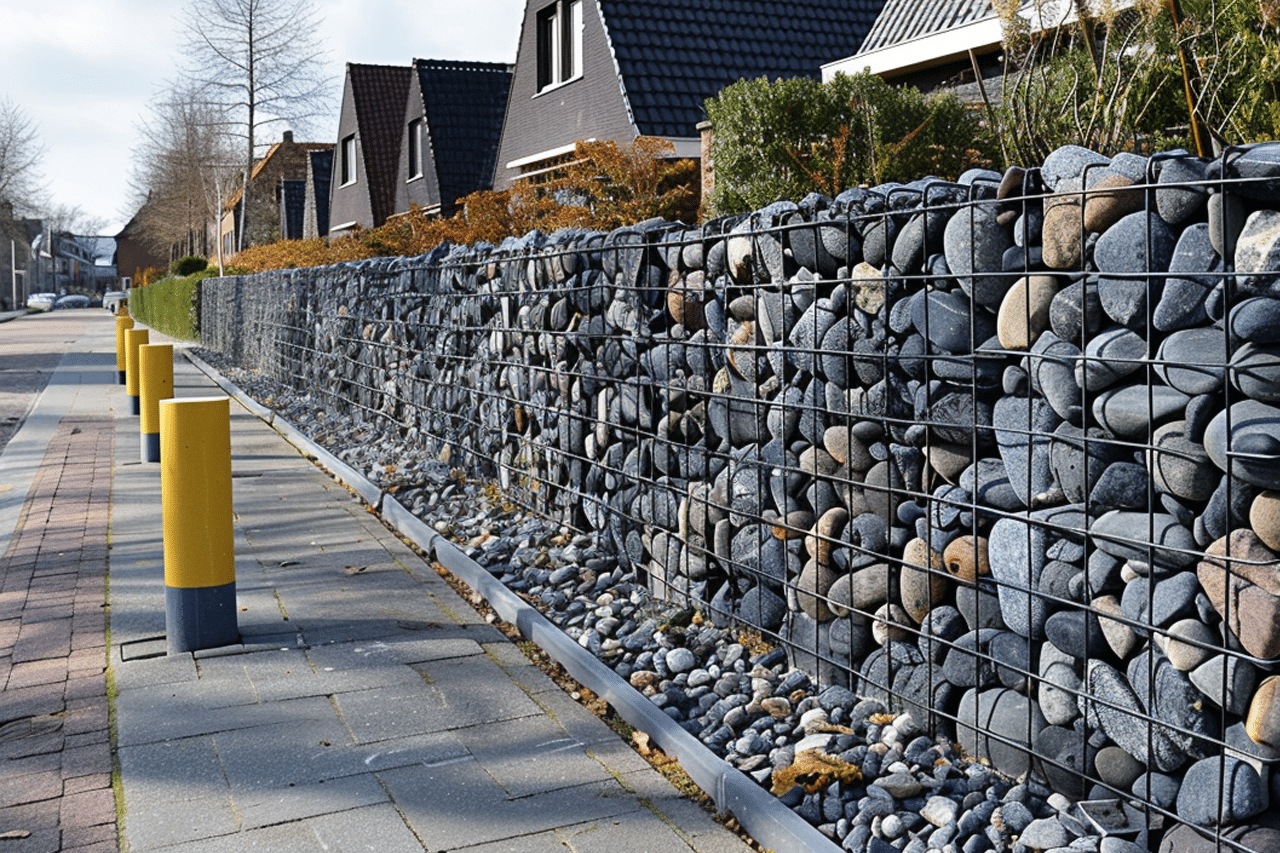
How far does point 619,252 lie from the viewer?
5605 mm

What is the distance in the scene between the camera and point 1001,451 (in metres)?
3.30

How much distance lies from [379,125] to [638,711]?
32700 mm

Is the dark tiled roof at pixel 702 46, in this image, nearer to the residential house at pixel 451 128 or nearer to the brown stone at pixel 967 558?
the residential house at pixel 451 128

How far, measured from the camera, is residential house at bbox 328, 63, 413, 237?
33.9m

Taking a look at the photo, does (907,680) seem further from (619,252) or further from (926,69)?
(926,69)

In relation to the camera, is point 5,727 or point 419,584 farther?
point 419,584

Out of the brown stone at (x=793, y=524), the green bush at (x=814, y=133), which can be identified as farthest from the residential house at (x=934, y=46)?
the brown stone at (x=793, y=524)

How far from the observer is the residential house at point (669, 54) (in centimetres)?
1853

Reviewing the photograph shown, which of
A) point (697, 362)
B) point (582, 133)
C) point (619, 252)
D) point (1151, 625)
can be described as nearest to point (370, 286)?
point (619, 252)

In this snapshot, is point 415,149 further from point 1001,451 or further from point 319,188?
point 1001,451

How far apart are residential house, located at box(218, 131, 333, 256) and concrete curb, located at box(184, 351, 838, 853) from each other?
45021 millimetres

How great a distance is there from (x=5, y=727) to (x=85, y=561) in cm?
253

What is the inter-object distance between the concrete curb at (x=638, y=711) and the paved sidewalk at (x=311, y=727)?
0.32 ft

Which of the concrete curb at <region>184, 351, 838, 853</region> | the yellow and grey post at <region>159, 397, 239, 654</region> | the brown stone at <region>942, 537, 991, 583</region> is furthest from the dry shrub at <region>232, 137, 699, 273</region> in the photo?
the brown stone at <region>942, 537, 991, 583</region>
